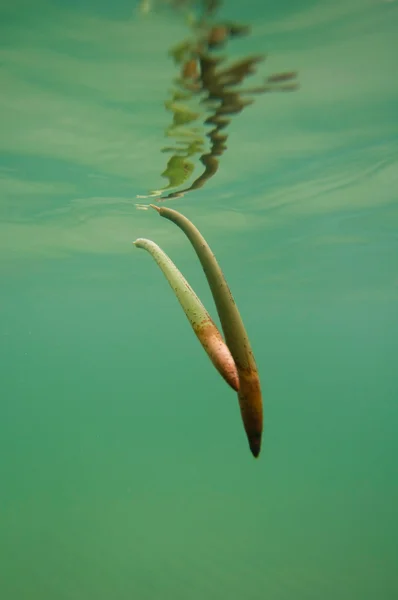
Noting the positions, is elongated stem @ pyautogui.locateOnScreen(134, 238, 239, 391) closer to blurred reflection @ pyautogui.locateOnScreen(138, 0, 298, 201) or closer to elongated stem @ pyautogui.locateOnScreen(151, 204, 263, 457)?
elongated stem @ pyautogui.locateOnScreen(151, 204, 263, 457)

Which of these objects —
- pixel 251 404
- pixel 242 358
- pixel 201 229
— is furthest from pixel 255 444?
pixel 201 229

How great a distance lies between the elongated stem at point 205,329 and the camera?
218cm

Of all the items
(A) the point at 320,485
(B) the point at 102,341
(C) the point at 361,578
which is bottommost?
(B) the point at 102,341

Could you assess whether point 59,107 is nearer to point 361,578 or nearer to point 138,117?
point 138,117

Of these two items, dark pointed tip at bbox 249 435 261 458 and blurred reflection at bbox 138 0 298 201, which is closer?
dark pointed tip at bbox 249 435 261 458

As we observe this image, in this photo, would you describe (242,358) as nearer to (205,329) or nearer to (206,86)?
(205,329)

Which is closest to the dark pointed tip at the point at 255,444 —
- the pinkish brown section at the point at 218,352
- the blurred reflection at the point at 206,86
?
the pinkish brown section at the point at 218,352

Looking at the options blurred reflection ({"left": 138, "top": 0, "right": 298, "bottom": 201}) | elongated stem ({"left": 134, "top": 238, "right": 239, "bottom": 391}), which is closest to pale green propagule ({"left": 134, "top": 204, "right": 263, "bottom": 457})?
elongated stem ({"left": 134, "top": 238, "right": 239, "bottom": 391})

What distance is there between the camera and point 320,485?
32.0 metres

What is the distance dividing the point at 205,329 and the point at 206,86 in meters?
7.25

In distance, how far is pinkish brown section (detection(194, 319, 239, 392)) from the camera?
85.0 inches

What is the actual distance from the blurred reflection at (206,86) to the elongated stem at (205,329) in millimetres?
5482

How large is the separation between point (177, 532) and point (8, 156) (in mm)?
17332

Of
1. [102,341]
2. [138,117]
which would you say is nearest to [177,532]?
[138,117]
